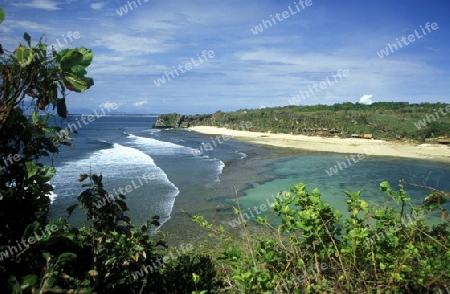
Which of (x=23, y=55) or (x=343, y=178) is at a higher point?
(x=23, y=55)

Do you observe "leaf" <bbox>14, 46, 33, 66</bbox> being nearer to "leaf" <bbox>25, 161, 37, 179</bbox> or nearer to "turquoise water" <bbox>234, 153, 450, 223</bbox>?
"leaf" <bbox>25, 161, 37, 179</bbox>

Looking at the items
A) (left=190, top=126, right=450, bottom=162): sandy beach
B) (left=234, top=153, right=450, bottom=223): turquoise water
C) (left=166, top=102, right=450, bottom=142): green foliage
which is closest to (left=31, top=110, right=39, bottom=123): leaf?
A: (left=234, top=153, right=450, bottom=223): turquoise water

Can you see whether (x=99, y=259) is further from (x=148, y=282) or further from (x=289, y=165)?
(x=289, y=165)

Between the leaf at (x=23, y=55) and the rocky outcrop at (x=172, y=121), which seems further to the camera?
the rocky outcrop at (x=172, y=121)

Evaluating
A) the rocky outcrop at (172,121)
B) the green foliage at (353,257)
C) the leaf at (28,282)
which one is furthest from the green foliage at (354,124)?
the leaf at (28,282)

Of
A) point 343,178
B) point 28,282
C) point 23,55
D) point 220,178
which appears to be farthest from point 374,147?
point 28,282

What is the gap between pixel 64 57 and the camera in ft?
7.32

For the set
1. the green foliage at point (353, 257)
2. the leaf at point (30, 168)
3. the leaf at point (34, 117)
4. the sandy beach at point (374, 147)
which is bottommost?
the sandy beach at point (374, 147)

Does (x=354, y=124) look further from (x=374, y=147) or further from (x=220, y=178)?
(x=220, y=178)

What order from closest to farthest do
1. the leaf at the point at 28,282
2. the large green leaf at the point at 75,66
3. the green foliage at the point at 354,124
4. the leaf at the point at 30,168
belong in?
the leaf at the point at 28,282, the large green leaf at the point at 75,66, the leaf at the point at 30,168, the green foliage at the point at 354,124

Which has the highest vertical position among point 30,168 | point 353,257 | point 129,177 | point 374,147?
point 30,168

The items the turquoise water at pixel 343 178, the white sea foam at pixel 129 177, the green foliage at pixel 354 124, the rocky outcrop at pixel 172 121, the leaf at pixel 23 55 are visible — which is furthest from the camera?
the rocky outcrop at pixel 172 121

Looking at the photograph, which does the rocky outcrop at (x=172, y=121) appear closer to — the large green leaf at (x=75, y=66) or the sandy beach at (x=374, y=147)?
the sandy beach at (x=374, y=147)

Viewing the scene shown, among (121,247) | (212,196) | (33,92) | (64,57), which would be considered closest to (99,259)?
(121,247)
